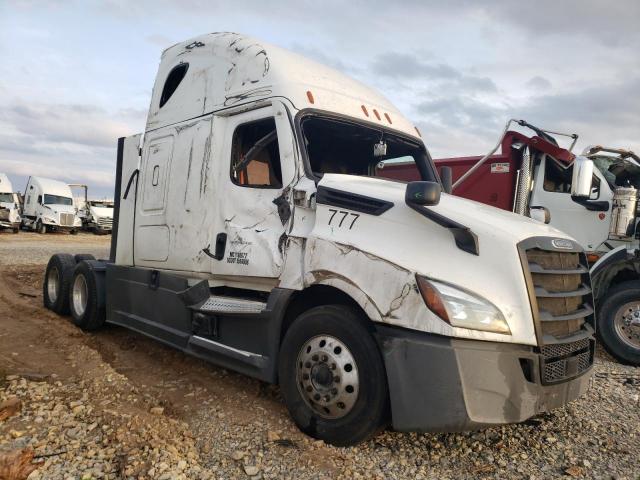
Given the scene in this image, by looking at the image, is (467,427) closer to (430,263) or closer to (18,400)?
(430,263)

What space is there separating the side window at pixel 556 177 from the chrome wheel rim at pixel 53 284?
756 centimetres

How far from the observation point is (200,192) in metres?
4.75

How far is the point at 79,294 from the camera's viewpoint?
7.06m

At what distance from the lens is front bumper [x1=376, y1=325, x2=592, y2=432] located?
9.65ft

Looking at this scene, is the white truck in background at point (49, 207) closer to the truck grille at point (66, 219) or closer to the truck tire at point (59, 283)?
the truck grille at point (66, 219)

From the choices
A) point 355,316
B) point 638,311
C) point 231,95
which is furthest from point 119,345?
point 638,311

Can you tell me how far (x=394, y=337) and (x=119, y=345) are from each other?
168 inches

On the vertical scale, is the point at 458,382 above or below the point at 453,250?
below

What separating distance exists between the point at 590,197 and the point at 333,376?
579 centimetres

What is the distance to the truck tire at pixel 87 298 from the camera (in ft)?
21.4

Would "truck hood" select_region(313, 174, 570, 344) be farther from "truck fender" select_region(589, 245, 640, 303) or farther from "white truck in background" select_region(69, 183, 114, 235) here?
"white truck in background" select_region(69, 183, 114, 235)

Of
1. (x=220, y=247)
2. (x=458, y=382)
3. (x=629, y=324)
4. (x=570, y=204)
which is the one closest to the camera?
(x=458, y=382)

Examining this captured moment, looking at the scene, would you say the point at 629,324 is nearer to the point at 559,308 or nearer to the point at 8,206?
the point at 559,308

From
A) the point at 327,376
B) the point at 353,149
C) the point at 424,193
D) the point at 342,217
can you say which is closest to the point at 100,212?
the point at 353,149
